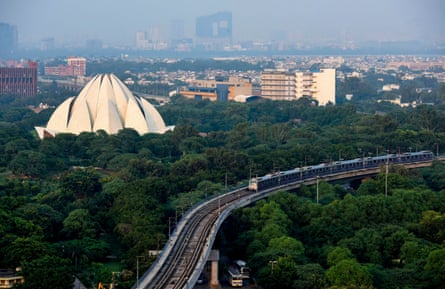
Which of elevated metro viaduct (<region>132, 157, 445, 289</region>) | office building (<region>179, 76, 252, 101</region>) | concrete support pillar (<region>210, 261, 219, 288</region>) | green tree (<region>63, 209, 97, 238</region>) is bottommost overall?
concrete support pillar (<region>210, 261, 219, 288</region>)

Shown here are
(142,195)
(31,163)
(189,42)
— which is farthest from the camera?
(189,42)

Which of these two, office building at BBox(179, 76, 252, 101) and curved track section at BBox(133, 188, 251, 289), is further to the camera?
office building at BBox(179, 76, 252, 101)

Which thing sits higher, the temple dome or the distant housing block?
the temple dome

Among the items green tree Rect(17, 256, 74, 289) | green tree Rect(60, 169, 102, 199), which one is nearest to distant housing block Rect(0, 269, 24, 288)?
green tree Rect(17, 256, 74, 289)

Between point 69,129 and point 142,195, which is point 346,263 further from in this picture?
point 69,129

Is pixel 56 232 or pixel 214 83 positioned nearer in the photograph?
pixel 56 232

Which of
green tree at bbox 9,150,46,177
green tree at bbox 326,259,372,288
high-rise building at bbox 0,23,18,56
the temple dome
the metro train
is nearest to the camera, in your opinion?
green tree at bbox 326,259,372,288

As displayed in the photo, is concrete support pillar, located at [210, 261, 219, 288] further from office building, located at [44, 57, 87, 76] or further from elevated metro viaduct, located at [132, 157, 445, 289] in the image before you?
office building, located at [44, 57, 87, 76]

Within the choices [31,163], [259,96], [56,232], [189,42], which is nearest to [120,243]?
[56,232]
